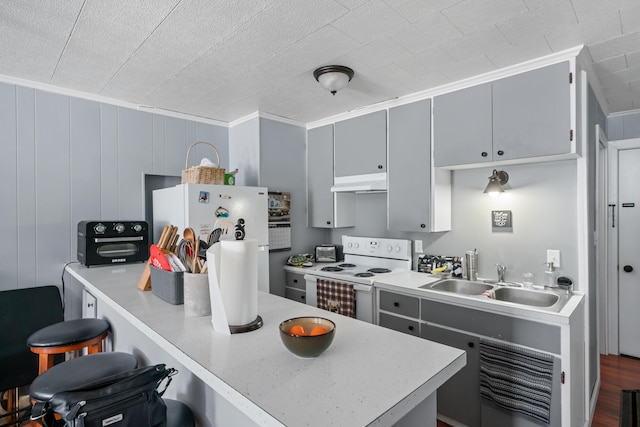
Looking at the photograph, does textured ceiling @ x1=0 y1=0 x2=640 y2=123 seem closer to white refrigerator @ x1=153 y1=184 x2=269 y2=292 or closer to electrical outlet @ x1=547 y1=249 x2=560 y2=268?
white refrigerator @ x1=153 y1=184 x2=269 y2=292

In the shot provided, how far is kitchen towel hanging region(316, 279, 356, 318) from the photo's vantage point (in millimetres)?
2729

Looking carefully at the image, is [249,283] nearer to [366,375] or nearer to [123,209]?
[366,375]

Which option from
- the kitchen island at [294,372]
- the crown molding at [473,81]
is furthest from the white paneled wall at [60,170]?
the crown molding at [473,81]

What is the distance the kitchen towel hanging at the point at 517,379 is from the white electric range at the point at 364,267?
2.81 ft

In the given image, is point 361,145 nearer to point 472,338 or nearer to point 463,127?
point 463,127

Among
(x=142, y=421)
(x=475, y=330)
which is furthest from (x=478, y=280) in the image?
(x=142, y=421)

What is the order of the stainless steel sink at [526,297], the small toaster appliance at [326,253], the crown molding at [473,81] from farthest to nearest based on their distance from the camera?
the small toaster appliance at [326,253]
the stainless steel sink at [526,297]
the crown molding at [473,81]

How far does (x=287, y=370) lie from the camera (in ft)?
3.05

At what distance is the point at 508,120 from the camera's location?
7.48 ft

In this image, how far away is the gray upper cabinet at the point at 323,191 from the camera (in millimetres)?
3430

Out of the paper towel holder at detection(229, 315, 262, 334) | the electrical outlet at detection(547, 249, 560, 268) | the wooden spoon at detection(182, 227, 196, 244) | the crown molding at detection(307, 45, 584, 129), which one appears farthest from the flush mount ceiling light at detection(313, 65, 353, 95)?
the electrical outlet at detection(547, 249, 560, 268)

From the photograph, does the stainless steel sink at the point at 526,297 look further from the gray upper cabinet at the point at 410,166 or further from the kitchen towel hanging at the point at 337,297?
the kitchen towel hanging at the point at 337,297

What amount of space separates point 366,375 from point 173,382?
91cm

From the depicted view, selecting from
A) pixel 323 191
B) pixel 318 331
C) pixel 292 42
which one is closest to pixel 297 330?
pixel 318 331
